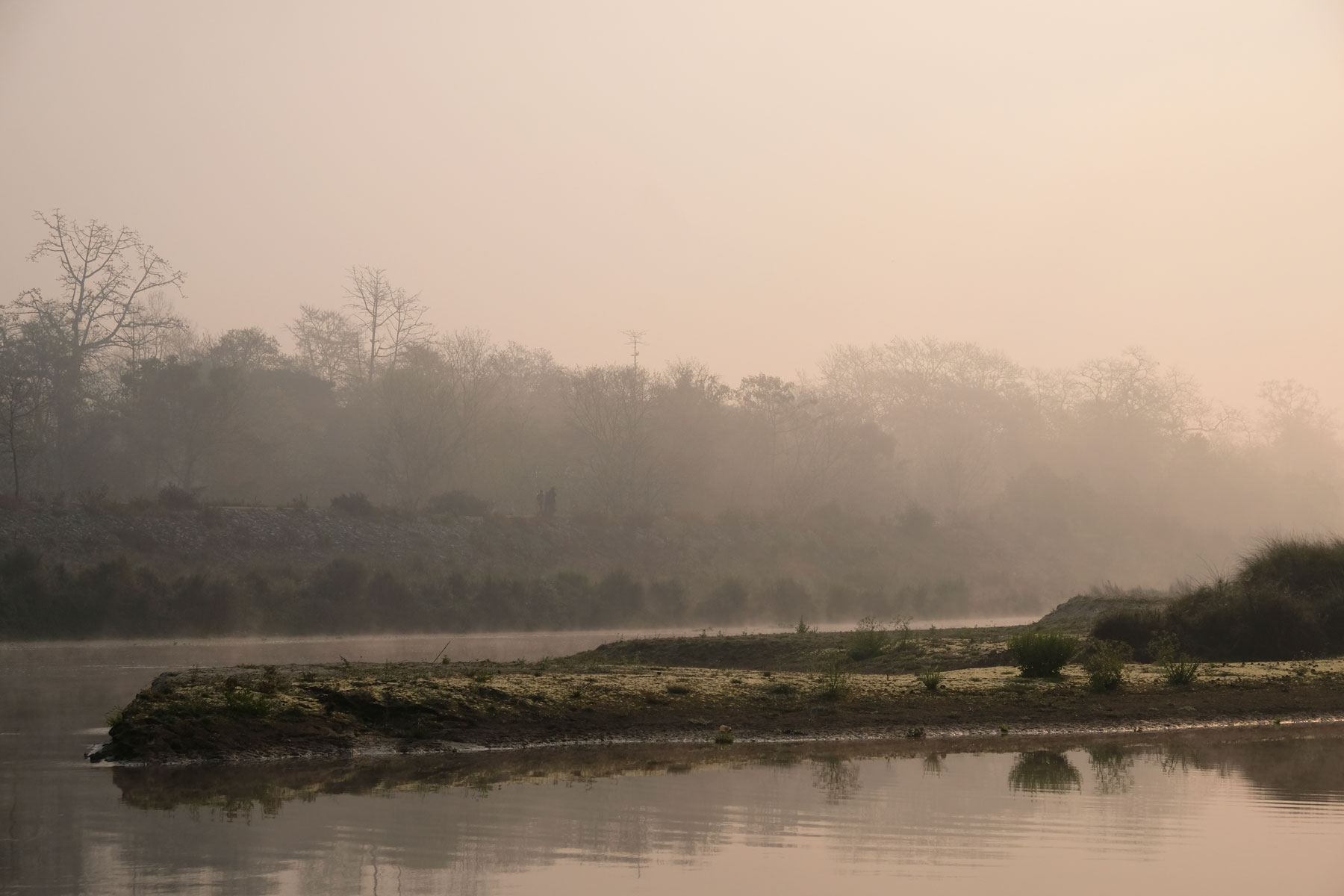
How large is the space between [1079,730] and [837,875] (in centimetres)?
974

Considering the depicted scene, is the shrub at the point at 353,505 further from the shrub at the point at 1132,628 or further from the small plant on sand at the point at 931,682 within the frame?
the small plant on sand at the point at 931,682

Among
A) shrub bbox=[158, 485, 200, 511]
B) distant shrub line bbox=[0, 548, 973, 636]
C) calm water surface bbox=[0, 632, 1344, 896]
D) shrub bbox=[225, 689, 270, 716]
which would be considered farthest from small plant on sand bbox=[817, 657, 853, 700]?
shrub bbox=[158, 485, 200, 511]

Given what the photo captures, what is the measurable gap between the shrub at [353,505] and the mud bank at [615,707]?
133ft

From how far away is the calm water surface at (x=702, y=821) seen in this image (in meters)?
8.59

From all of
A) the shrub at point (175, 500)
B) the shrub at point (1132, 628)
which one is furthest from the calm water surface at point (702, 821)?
the shrub at point (175, 500)

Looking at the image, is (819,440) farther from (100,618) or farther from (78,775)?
(78,775)

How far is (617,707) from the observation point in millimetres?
17516

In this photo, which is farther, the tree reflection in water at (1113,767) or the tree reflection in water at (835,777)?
the tree reflection in water at (1113,767)

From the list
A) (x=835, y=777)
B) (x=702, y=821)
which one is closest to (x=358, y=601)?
(x=835, y=777)

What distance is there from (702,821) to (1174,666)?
13495 mm

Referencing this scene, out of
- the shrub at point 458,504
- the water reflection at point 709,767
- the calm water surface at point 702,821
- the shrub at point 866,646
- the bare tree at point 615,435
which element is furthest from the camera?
the bare tree at point 615,435

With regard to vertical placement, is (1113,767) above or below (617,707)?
below

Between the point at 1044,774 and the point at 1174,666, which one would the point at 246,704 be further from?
the point at 1174,666

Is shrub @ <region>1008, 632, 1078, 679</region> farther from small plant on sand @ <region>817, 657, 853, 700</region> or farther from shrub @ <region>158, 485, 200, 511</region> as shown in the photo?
shrub @ <region>158, 485, 200, 511</region>
